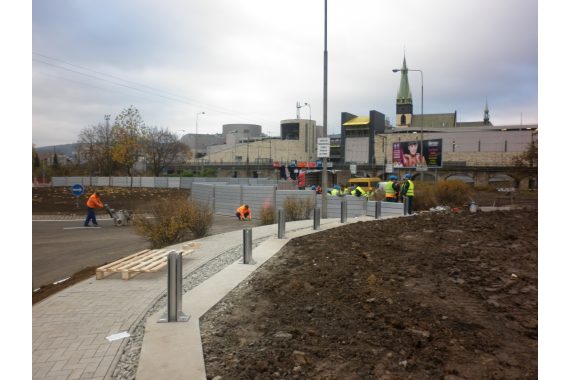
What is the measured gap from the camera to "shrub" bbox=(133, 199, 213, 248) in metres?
11.6

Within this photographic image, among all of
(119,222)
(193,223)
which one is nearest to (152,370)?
(193,223)

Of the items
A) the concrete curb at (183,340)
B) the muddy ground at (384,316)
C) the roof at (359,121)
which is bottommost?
the concrete curb at (183,340)

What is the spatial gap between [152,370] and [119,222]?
640 inches

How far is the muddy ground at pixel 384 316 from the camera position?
3.70m

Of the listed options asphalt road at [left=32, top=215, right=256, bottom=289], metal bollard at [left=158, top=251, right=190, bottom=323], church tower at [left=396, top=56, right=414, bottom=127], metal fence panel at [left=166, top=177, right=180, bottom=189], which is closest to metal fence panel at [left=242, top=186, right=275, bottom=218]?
asphalt road at [left=32, top=215, right=256, bottom=289]

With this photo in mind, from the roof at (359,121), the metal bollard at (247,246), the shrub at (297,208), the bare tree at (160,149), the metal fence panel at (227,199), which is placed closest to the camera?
the metal bollard at (247,246)

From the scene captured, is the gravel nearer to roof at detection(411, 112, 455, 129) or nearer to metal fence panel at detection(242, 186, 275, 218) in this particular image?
metal fence panel at detection(242, 186, 275, 218)

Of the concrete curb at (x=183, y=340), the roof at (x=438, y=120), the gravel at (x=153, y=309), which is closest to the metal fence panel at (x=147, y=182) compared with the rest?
the gravel at (x=153, y=309)

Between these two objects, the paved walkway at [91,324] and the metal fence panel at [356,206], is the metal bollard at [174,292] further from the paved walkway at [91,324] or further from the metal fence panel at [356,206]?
the metal fence panel at [356,206]

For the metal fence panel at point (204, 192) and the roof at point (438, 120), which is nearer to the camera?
the metal fence panel at point (204, 192)

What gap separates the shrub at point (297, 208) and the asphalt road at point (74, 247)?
234 cm

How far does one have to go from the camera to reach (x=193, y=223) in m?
12.7
